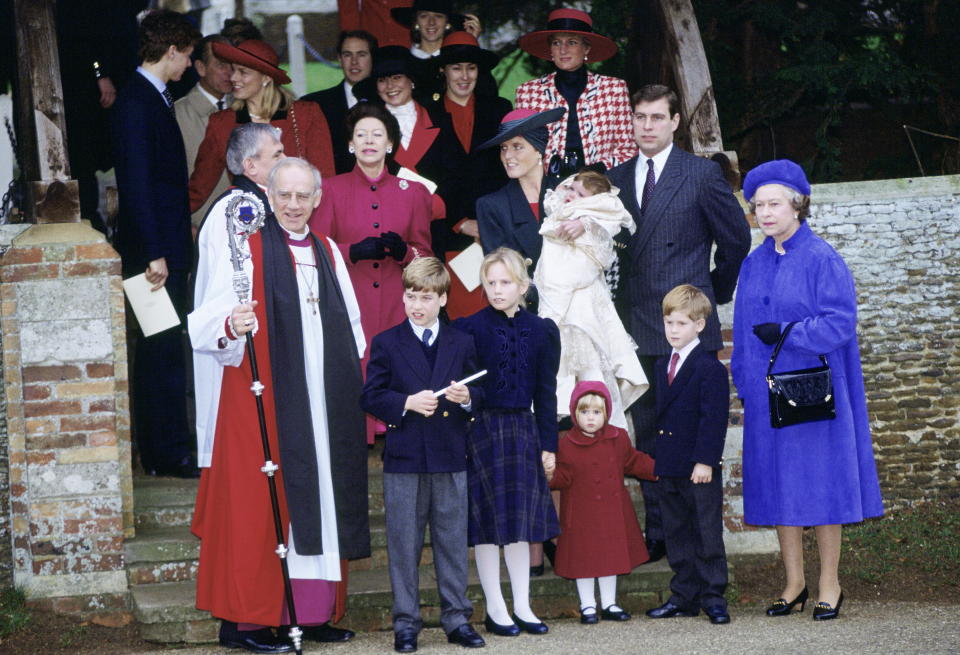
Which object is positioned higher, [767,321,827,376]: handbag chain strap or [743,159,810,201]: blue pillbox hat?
[743,159,810,201]: blue pillbox hat

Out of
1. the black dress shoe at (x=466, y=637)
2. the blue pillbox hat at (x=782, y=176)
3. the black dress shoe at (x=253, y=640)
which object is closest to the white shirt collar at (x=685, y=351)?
the blue pillbox hat at (x=782, y=176)

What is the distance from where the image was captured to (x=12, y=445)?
6.36 metres

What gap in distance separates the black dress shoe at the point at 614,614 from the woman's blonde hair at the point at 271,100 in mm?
3143

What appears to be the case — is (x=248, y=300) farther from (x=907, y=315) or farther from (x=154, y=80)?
(x=907, y=315)

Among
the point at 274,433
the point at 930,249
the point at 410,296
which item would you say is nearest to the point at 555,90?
the point at 410,296

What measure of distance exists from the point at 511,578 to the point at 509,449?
1.89 feet

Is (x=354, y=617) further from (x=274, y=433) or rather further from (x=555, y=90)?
(x=555, y=90)

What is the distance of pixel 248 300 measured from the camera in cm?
546

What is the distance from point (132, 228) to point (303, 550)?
2.15m

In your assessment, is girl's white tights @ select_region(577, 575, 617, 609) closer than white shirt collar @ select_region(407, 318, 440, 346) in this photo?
No

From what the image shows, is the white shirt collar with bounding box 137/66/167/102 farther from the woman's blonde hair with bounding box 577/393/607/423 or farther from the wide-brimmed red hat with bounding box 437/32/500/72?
the woman's blonde hair with bounding box 577/393/607/423

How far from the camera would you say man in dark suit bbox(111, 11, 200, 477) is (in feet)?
21.9

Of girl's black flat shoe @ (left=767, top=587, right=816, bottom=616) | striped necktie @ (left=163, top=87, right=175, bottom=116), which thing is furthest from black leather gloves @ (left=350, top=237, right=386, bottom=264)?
girl's black flat shoe @ (left=767, top=587, right=816, bottom=616)

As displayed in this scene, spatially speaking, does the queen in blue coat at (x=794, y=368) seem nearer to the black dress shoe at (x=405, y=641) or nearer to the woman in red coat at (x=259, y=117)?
the black dress shoe at (x=405, y=641)
